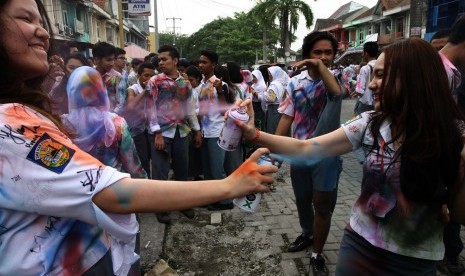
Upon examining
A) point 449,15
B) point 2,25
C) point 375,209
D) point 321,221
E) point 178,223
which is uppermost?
point 449,15

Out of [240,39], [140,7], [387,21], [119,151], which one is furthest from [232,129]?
[240,39]

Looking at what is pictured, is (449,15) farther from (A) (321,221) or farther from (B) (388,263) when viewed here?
(B) (388,263)

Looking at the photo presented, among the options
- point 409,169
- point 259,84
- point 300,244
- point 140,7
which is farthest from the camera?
point 140,7

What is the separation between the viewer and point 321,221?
330 centimetres

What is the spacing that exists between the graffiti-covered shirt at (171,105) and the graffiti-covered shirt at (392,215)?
3.28 meters

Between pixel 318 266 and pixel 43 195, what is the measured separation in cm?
283

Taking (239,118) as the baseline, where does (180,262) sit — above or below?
below

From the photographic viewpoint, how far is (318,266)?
10.8 feet

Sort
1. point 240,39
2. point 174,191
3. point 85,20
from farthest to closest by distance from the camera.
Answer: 1. point 240,39
2. point 85,20
3. point 174,191

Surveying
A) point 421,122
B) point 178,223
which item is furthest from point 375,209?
point 178,223

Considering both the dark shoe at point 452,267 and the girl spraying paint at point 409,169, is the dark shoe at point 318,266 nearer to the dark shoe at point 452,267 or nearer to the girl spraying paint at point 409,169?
the dark shoe at point 452,267

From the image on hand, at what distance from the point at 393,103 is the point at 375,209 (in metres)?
0.54

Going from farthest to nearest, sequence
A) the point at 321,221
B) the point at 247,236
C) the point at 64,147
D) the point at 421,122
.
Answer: the point at 247,236, the point at 321,221, the point at 421,122, the point at 64,147

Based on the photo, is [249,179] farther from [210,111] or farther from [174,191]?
[210,111]
